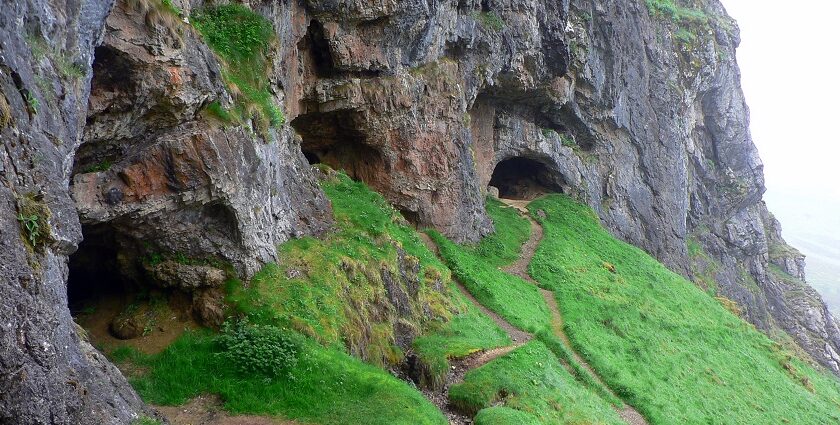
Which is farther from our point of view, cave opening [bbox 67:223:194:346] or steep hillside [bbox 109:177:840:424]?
cave opening [bbox 67:223:194:346]

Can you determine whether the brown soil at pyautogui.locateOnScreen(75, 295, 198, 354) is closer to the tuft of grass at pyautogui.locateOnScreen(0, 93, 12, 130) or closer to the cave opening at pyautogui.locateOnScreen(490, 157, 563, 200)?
the tuft of grass at pyautogui.locateOnScreen(0, 93, 12, 130)

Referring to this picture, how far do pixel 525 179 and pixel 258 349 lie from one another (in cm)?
3582

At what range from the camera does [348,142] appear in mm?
29391

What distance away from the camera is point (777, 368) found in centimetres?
3306

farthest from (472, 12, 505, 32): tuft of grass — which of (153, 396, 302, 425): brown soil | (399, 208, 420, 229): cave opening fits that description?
(153, 396, 302, 425): brown soil

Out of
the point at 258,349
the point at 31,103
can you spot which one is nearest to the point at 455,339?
the point at 258,349

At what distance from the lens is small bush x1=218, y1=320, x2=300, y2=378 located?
13.7 m

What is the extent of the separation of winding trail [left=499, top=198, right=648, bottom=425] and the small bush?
1259 centimetres

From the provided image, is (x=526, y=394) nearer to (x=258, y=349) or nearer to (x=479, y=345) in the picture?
(x=479, y=345)

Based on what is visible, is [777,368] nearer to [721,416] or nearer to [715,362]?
[715,362]

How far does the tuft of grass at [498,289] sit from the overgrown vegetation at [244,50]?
37.2 ft

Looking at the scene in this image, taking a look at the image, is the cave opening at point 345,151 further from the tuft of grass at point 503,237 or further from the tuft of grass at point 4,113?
the tuft of grass at point 4,113

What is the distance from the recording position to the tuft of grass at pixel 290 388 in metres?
12.9

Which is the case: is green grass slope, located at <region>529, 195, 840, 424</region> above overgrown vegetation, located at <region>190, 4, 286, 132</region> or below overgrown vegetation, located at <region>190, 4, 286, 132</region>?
below
